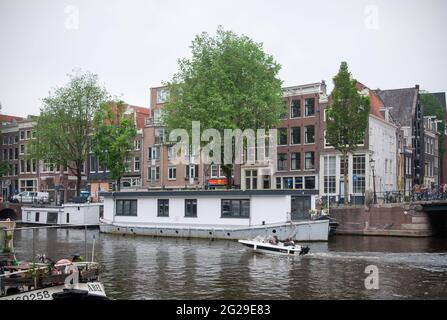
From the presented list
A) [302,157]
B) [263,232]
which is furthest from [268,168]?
[263,232]

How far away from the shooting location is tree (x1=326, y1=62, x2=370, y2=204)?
4928cm

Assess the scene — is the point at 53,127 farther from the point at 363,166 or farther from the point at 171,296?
the point at 171,296

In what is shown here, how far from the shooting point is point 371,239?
44.7 m

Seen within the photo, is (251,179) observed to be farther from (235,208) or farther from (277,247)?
(277,247)

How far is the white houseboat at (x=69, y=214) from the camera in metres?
60.0

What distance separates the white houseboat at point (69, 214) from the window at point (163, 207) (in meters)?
13.2

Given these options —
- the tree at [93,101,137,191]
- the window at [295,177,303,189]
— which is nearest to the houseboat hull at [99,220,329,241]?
the tree at [93,101,137,191]

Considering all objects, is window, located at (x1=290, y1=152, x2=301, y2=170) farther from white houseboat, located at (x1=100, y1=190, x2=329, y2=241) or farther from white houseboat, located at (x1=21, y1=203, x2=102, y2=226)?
white houseboat, located at (x1=21, y1=203, x2=102, y2=226)

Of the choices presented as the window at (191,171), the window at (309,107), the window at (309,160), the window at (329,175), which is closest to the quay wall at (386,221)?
the window at (329,175)

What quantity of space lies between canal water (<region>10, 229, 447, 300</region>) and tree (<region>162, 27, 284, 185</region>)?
13.4m

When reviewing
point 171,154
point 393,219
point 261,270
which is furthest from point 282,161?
point 261,270

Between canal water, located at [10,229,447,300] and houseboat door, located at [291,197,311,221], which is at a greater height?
houseboat door, located at [291,197,311,221]

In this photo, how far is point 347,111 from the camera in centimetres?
4966

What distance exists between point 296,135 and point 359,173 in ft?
28.6
